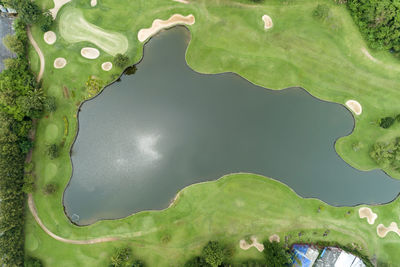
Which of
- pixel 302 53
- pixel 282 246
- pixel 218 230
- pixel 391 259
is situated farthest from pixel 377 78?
pixel 218 230

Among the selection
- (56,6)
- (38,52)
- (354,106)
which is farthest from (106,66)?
(354,106)

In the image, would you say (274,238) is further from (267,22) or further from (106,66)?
(106,66)

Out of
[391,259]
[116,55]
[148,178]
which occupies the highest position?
[116,55]

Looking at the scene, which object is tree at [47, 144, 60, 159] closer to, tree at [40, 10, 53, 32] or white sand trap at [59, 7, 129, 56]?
white sand trap at [59, 7, 129, 56]

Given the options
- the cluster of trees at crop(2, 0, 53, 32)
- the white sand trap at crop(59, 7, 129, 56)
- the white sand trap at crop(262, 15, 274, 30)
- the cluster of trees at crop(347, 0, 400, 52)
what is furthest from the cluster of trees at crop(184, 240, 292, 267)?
the cluster of trees at crop(2, 0, 53, 32)

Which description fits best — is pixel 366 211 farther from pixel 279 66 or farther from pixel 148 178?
pixel 148 178
